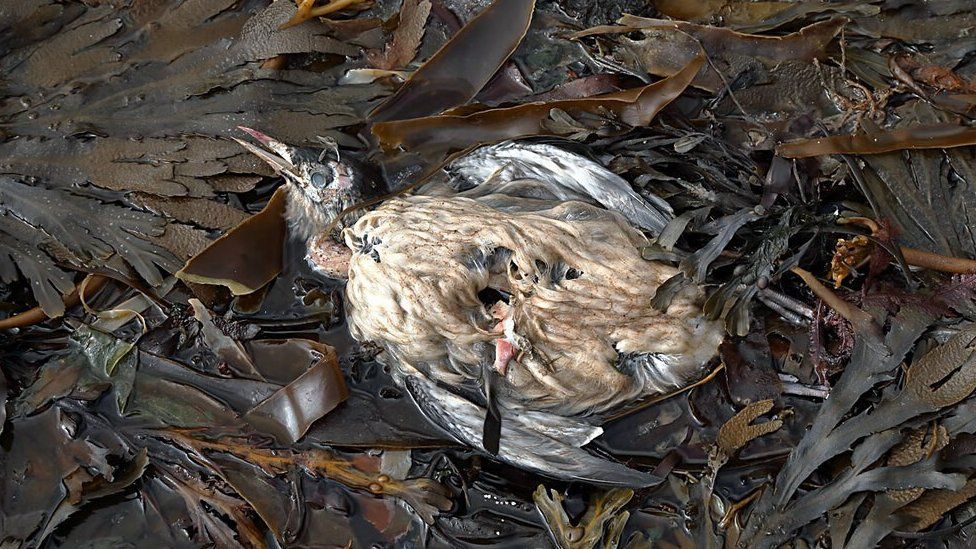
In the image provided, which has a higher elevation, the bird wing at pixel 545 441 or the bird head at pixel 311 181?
the bird head at pixel 311 181

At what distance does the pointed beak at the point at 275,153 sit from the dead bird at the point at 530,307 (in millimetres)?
330

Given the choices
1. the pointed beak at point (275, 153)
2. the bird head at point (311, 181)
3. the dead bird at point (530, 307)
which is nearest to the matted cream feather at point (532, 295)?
the dead bird at point (530, 307)

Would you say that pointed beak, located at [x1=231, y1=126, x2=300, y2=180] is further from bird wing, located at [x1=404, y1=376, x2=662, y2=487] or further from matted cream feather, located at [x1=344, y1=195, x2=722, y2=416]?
bird wing, located at [x1=404, y1=376, x2=662, y2=487]

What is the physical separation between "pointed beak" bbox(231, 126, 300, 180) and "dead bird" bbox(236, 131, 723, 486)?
0.33m

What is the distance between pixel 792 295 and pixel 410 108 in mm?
1273

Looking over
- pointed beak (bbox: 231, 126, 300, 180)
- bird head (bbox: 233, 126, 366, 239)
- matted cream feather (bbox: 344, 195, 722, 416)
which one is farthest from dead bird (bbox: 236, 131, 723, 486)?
pointed beak (bbox: 231, 126, 300, 180)

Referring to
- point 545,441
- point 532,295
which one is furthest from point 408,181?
point 545,441

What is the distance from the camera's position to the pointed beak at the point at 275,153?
2.40 metres

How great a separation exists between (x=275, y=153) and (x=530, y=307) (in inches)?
38.0

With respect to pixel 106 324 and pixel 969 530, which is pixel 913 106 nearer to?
pixel 969 530

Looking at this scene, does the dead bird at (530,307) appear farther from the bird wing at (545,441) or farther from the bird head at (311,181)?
the bird head at (311,181)

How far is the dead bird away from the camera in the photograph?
6.90ft

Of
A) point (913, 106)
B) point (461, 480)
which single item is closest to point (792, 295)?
point (913, 106)

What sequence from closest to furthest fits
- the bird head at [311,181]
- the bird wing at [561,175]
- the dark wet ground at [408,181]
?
1. the dark wet ground at [408,181]
2. the bird wing at [561,175]
3. the bird head at [311,181]
